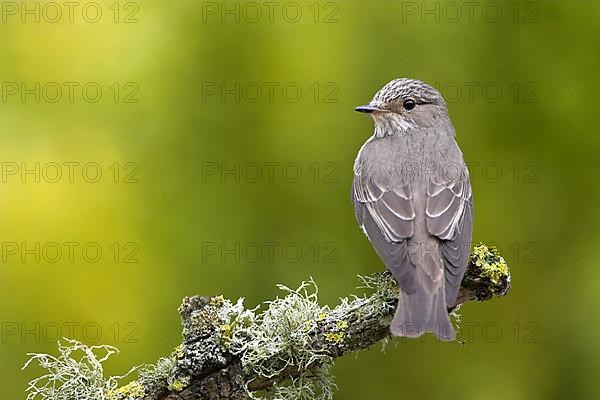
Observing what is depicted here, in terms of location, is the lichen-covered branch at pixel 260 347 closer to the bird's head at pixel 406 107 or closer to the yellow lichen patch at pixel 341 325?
the yellow lichen patch at pixel 341 325

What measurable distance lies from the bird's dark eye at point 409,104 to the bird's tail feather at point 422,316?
1536 mm

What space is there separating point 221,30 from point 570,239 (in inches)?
90.5

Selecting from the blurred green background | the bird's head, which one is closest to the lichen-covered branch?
the blurred green background

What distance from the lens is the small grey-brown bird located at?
404 cm

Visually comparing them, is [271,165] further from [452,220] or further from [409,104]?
[452,220]

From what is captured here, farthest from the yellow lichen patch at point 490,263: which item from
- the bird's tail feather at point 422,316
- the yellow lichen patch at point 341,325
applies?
the yellow lichen patch at point 341,325

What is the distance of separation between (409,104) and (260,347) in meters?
2.12

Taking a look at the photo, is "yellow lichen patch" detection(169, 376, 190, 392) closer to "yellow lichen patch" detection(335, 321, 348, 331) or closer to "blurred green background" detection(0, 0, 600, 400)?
"yellow lichen patch" detection(335, 321, 348, 331)

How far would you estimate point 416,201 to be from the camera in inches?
183

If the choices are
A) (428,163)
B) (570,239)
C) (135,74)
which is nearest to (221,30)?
(135,74)

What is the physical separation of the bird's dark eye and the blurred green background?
26 cm

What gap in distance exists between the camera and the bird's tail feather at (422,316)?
151 inches

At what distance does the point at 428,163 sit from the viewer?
16.3ft

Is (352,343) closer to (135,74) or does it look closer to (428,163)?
(428,163)
